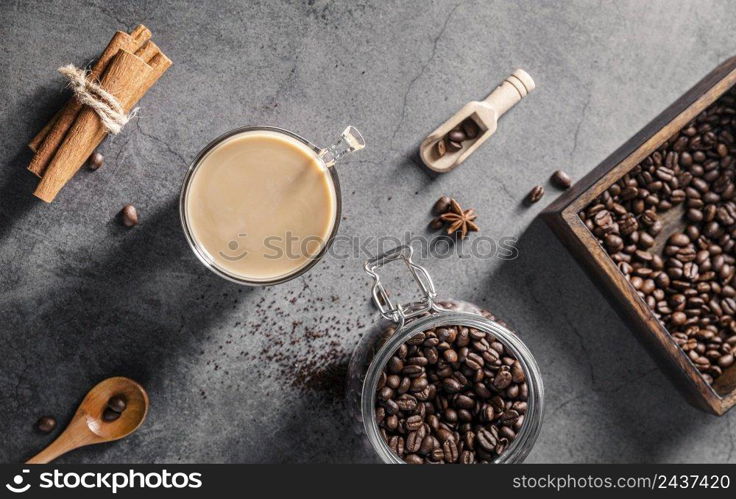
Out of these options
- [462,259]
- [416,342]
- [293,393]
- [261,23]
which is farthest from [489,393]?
[261,23]

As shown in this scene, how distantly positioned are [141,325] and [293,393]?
449 mm

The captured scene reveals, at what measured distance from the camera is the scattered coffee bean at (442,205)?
5.90 feet

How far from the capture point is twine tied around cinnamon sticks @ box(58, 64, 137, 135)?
1606 mm

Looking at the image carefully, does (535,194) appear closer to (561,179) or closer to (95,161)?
(561,179)

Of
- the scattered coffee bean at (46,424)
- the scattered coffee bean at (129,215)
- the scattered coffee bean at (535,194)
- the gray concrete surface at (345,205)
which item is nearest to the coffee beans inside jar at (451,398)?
the gray concrete surface at (345,205)

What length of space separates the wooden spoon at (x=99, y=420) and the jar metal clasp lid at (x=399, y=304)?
69 cm

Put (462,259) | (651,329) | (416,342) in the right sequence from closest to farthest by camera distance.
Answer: (416,342), (651,329), (462,259)

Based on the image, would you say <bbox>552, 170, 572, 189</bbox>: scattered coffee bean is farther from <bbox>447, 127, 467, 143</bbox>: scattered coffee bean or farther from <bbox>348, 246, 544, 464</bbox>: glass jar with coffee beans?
<bbox>348, 246, 544, 464</bbox>: glass jar with coffee beans

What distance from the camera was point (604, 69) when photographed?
1881mm

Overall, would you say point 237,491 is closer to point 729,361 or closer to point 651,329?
point 651,329

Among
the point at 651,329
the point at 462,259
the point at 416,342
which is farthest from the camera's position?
the point at 462,259

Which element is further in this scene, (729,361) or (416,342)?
(729,361)

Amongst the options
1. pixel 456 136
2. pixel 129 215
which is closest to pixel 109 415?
pixel 129 215

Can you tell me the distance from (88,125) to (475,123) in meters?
1.00
